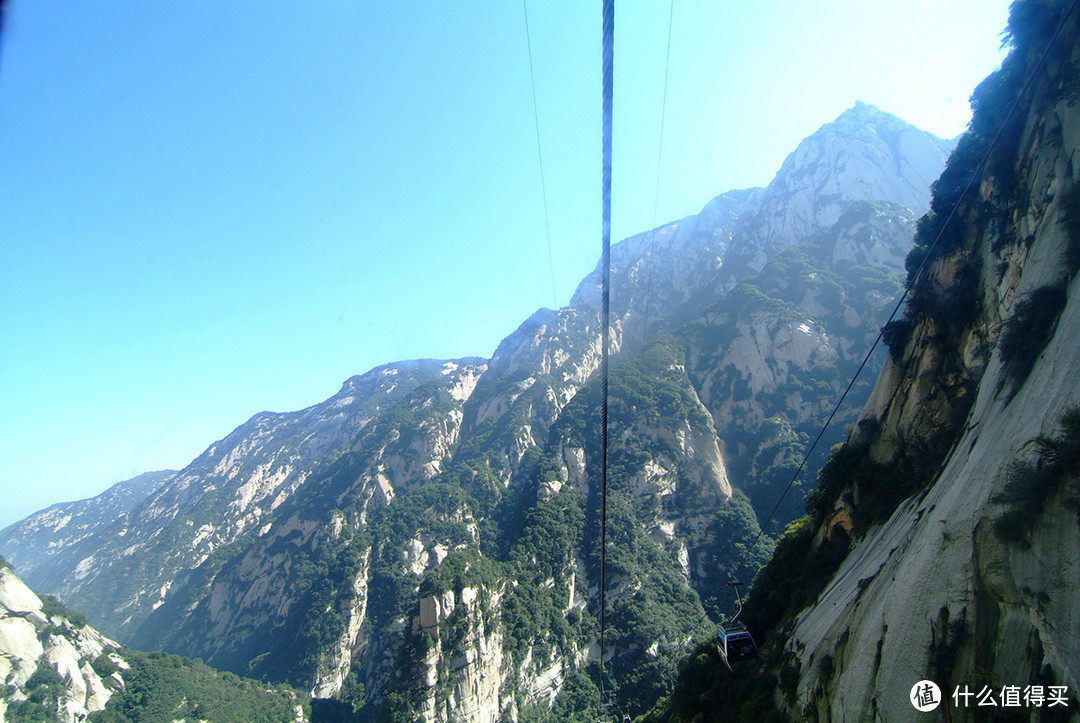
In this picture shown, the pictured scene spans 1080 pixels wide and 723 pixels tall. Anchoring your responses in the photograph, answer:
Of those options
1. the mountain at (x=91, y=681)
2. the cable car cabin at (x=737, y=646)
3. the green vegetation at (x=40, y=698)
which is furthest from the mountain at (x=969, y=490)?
the green vegetation at (x=40, y=698)

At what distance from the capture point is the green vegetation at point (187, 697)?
1732 inches

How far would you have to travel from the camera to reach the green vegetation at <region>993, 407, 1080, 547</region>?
9438mm

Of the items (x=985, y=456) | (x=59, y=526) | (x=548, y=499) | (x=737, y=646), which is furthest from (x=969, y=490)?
(x=59, y=526)

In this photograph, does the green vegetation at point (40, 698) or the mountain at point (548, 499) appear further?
the mountain at point (548, 499)

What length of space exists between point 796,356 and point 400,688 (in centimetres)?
7785

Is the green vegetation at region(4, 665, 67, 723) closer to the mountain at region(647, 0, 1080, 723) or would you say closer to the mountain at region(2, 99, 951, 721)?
the mountain at region(2, 99, 951, 721)

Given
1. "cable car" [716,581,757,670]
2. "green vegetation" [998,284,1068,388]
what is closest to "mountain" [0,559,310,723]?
"cable car" [716,581,757,670]

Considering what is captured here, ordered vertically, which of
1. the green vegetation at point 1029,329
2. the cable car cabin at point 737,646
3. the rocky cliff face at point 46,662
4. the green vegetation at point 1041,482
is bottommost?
the rocky cliff face at point 46,662

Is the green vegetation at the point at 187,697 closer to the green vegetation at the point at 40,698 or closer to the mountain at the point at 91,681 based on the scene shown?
the mountain at the point at 91,681

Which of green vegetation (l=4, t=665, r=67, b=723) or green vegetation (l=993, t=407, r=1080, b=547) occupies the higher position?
green vegetation (l=993, t=407, r=1080, b=547)

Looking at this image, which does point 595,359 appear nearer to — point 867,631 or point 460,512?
point 460,512

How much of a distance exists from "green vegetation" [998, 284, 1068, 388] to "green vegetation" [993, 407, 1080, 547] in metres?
4.05

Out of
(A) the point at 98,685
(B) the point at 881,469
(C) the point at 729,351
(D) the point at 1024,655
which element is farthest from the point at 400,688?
(C) the point at 729,351

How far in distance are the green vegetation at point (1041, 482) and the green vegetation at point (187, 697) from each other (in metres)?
63.4
